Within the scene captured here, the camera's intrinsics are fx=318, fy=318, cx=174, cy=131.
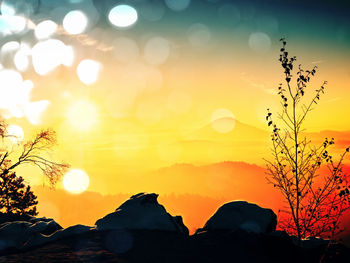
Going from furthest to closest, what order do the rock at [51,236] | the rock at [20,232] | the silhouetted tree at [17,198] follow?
the silhouetted tree at [17,198]
the rock at [20,232]
the rock at [51,236]

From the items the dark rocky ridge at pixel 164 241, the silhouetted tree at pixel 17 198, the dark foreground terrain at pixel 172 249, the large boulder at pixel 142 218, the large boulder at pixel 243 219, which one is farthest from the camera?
the silhouetted tree at pixel 17 198

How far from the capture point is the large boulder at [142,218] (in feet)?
61.9

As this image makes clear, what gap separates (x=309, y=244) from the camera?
17.2 meters

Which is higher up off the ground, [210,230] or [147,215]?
[147,215]

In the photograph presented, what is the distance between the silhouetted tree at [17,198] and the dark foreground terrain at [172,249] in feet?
67.3

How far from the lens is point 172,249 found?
15.0m

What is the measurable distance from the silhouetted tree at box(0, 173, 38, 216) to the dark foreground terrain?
2052 cm

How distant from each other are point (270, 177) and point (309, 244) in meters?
4.03

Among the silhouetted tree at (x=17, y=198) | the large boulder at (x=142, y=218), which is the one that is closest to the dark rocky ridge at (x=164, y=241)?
the large boulder at (x=142, y=218)

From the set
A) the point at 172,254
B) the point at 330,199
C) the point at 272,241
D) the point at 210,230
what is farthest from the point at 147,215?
the point at 330,199

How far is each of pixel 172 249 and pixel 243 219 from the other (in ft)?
18.7

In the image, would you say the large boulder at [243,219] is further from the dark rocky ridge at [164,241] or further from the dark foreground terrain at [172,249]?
the dark foreground terrain at [172,249]

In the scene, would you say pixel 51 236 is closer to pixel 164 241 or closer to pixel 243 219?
pixel 164 241

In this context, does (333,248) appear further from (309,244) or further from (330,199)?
(330,199)
